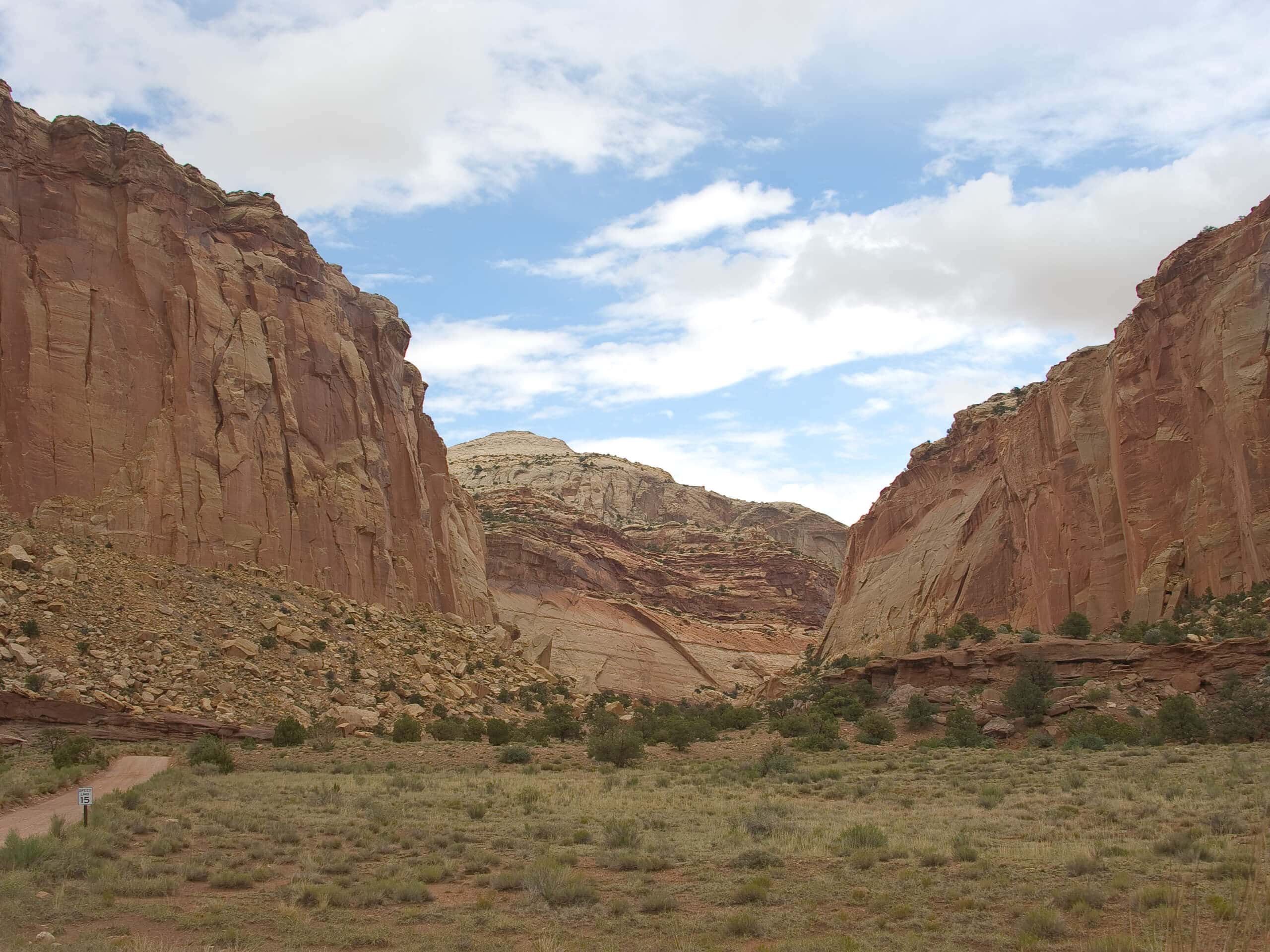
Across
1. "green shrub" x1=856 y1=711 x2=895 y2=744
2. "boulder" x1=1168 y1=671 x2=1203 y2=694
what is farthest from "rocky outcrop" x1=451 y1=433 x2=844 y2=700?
"boulder" x1=1168 y1=671 x2=1203 y2=694

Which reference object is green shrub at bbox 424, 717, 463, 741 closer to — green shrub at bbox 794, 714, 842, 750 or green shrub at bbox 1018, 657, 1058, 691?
green shrub at bbox 794, 714, 842, 750

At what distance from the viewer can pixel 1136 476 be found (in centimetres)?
4212

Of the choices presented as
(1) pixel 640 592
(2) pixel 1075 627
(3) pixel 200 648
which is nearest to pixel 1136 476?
(2) pixel 1075 627

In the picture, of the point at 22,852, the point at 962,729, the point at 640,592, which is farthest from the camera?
the point at 640,592

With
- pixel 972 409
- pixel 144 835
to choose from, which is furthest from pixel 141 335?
pixel 972 409

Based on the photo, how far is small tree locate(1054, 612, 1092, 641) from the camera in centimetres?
4038

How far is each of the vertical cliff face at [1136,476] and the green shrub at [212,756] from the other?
31.5 m

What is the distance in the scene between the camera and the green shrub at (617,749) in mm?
30859

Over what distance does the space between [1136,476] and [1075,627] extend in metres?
6.61

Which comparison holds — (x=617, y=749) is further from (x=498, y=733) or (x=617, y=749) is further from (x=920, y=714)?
(x=920, y=714)

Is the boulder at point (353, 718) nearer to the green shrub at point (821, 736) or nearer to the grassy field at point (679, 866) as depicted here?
the grassy field at point (679, 866)

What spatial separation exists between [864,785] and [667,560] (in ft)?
252

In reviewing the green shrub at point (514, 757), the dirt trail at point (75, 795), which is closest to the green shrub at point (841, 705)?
the green shrub at point (514, 757)

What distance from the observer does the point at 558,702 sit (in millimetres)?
48125
